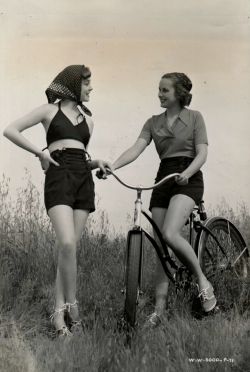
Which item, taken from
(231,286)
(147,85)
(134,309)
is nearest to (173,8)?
(147,85)

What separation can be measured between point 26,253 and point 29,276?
38 cm

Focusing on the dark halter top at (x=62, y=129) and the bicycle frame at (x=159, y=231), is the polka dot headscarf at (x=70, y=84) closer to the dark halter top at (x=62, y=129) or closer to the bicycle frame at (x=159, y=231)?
the dark halter top at (x=62, y=129)

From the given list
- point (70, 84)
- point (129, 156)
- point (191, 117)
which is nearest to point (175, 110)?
point (191, 117)

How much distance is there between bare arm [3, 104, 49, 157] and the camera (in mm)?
4434

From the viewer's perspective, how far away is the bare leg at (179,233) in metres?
4.88

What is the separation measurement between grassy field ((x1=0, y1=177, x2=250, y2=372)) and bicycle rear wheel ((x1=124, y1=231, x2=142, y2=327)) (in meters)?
0.14

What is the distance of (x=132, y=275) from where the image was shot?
4.38 metres

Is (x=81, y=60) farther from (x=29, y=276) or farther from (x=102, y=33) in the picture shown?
(x=29, y=276)

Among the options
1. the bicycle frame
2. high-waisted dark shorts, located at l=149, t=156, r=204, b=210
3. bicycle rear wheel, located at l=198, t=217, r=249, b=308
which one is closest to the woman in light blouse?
high-waisted dark shorts, located at l=149, t=156, r=204, b=210

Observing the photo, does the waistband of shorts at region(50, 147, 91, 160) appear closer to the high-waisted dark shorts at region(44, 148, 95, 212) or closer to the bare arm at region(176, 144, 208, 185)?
the high-waisted dark shorts at region(44, 148, 95, 212)

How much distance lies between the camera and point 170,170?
5074 mm

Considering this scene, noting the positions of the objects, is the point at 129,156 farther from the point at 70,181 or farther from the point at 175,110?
the point at 70,181

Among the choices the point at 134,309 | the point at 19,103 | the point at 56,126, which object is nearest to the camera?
the point at 134,309

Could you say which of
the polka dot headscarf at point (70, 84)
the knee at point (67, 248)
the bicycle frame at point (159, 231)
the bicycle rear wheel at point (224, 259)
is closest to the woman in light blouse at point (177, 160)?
the bicycle frame at point (159, 231)
